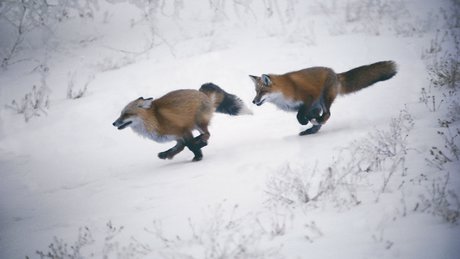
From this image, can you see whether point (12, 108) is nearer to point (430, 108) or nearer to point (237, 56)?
point (237, 56)

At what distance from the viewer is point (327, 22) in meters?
13.1

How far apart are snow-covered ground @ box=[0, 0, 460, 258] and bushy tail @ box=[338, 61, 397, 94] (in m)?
0.65

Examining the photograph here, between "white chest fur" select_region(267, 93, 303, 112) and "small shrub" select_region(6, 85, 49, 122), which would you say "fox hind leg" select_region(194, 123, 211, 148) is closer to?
"white chest fur" select_region(267, 93, 303, 112)

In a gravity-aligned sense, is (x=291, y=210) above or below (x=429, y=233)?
below

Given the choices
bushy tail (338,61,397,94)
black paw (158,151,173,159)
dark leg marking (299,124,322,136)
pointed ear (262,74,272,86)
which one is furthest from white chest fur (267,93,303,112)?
black paw (158,151,173,159)

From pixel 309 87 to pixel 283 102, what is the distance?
0.51 metres

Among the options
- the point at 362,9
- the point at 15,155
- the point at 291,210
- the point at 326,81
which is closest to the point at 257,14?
the point at 362,9

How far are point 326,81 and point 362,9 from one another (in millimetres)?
8875

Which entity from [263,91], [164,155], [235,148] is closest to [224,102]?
[263,91]

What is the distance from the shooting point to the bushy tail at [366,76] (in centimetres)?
626

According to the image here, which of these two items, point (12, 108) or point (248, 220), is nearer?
point (248, 220)

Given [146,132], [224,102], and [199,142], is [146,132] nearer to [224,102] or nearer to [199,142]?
[199,142]

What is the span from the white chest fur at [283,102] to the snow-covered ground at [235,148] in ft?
1.81

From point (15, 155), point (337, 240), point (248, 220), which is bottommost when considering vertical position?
point (15, 155)
